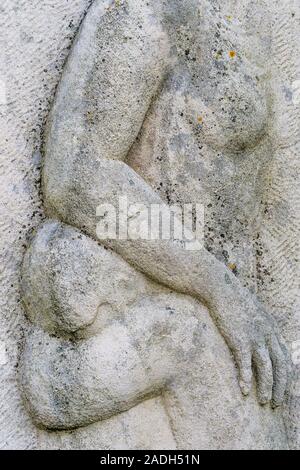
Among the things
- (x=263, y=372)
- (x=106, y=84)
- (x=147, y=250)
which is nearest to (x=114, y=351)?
(x=147, y=250)

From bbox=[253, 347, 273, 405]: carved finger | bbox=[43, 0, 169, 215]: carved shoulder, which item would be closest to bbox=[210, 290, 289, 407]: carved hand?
bbox=[253, 347, 273, 405]: carved finger

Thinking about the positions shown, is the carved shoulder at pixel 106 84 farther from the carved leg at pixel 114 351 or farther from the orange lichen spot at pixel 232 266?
the orange lichen spot at pixel 232 266

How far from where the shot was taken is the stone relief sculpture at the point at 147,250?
1.69 meters

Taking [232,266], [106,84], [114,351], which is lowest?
[114,351]

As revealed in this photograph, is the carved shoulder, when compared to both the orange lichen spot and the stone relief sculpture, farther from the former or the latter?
the orange lichen spot

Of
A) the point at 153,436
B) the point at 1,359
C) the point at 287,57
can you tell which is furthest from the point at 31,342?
the point at 287,57

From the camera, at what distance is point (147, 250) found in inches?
67.7

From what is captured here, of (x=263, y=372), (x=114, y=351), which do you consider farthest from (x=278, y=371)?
(x=114, y=351)

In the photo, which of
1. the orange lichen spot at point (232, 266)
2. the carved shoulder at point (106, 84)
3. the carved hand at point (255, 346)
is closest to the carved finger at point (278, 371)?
the carved hand at point (255, 346)

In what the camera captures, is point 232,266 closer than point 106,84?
No

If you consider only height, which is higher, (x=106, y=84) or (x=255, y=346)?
(x=106, y=84)

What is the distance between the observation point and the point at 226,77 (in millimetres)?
1758

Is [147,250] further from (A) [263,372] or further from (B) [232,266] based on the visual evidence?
(A) [263,372]

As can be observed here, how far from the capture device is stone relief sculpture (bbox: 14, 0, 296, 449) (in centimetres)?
169
